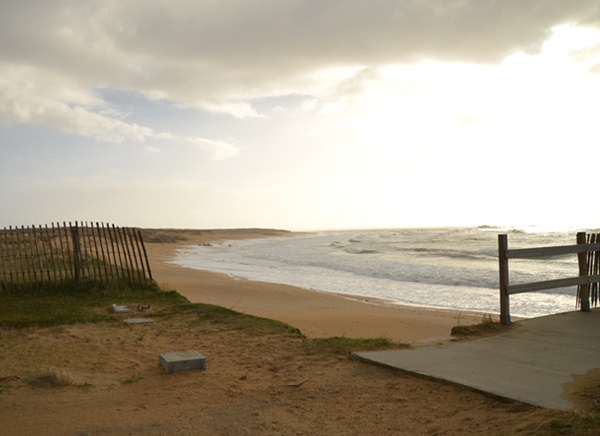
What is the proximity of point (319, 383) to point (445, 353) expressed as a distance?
169 cm

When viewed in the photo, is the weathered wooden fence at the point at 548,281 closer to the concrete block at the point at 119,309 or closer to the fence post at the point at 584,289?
the fence post at the point at 584,289

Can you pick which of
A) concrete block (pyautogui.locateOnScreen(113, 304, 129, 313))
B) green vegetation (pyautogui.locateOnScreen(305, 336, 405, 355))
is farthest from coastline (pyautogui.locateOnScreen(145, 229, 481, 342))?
concrete block (pyautogui.locateOnScreen(113, 304, 129, 313))

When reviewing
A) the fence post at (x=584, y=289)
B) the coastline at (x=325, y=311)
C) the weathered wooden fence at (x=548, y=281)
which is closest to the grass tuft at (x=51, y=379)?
the coastline at (x=325, y=311)

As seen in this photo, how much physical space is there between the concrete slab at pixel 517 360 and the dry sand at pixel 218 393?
Result: 0.21 m

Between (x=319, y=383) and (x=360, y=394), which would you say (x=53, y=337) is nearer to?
(x=319, y=383)

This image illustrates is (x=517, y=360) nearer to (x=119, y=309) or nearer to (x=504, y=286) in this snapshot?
(x=504, y=286)

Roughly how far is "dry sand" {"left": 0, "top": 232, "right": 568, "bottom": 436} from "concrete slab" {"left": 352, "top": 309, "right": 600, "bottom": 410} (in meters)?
0.21

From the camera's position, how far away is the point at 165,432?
11.7ft

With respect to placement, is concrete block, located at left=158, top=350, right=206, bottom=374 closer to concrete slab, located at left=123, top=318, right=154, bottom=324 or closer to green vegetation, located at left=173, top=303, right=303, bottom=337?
green vegetation, located at left=173, top=303, right=303, bottom=337

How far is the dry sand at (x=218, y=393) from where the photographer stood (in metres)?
3.60

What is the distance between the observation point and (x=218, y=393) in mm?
4488

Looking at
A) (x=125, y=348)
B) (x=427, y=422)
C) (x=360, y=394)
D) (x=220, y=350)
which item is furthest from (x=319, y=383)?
(x=125, y=348)

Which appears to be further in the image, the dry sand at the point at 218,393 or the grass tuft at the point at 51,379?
the grass tuft at the point at 51,379

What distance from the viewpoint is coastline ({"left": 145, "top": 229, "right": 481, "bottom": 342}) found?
852cm
